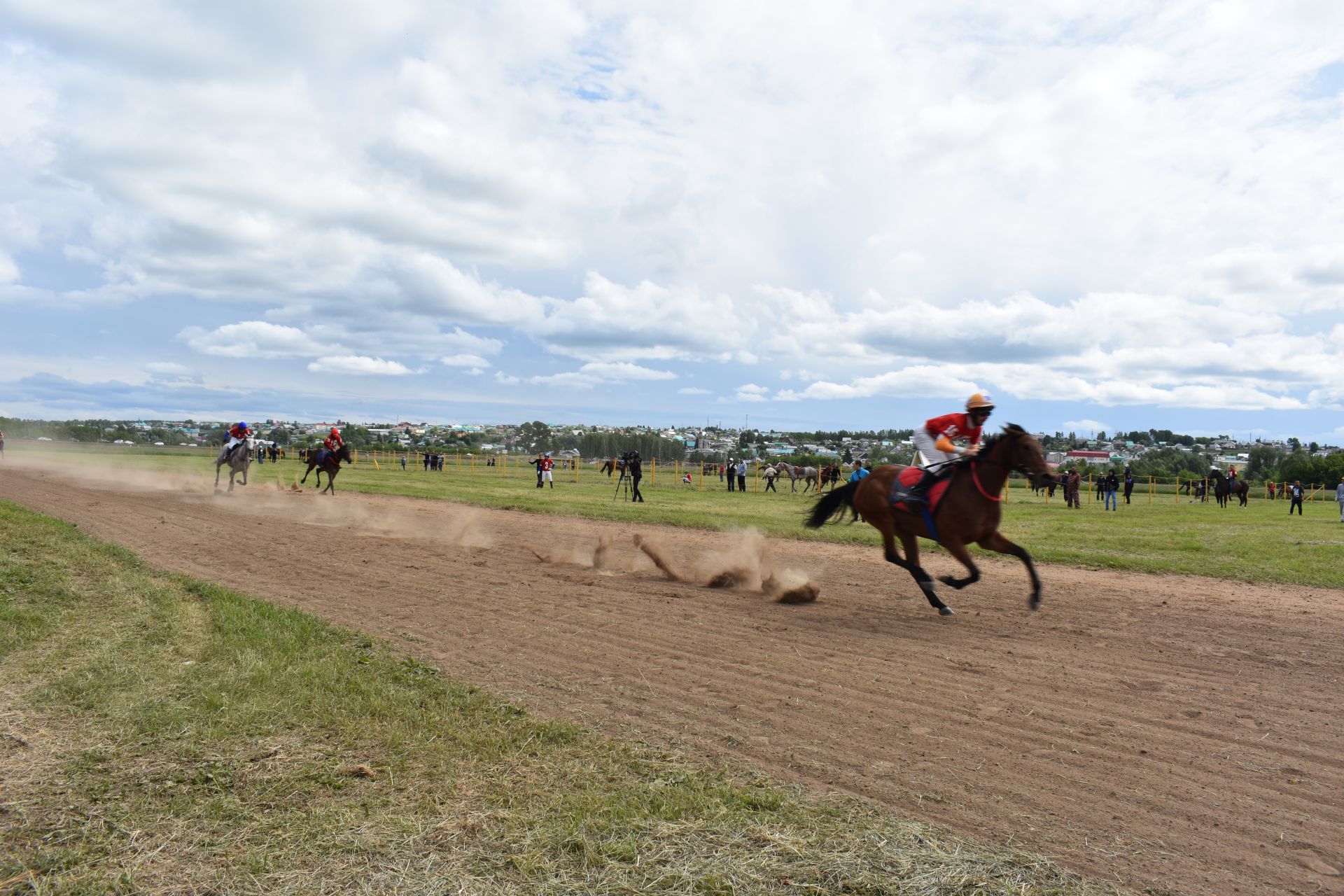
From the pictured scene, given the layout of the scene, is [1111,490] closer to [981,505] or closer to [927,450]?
[927,450]

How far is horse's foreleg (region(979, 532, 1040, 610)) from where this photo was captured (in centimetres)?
985

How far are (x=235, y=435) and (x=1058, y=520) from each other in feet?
93.6

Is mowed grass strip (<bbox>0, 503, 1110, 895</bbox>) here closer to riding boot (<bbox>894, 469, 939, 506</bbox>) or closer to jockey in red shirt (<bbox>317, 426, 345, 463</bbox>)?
riding boot (<bbox>894, 469, 939, 506</bbox>)

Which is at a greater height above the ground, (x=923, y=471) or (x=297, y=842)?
(x=923, y=471)

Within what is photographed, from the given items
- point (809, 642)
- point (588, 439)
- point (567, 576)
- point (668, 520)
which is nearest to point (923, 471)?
point (809, 642)

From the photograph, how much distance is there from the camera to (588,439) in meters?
116

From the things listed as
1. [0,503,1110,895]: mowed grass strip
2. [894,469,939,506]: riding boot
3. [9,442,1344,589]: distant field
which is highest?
[894,469,939,506]: riding boot

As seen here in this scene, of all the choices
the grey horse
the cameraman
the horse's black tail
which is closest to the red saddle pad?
the horse's black tail

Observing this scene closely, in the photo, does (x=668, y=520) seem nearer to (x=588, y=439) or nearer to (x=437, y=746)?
(x=437, y=746)

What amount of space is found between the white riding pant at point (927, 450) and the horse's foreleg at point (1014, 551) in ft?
4.15

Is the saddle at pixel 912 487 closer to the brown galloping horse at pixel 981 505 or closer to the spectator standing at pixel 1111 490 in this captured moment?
the brown galloping horse at pixel 981 505

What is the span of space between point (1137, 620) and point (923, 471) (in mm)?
3491

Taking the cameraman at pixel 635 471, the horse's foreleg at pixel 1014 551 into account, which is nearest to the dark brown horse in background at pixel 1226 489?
the cameraman at pixel 635 471

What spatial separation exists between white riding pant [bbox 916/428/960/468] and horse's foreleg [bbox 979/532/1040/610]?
126cm
